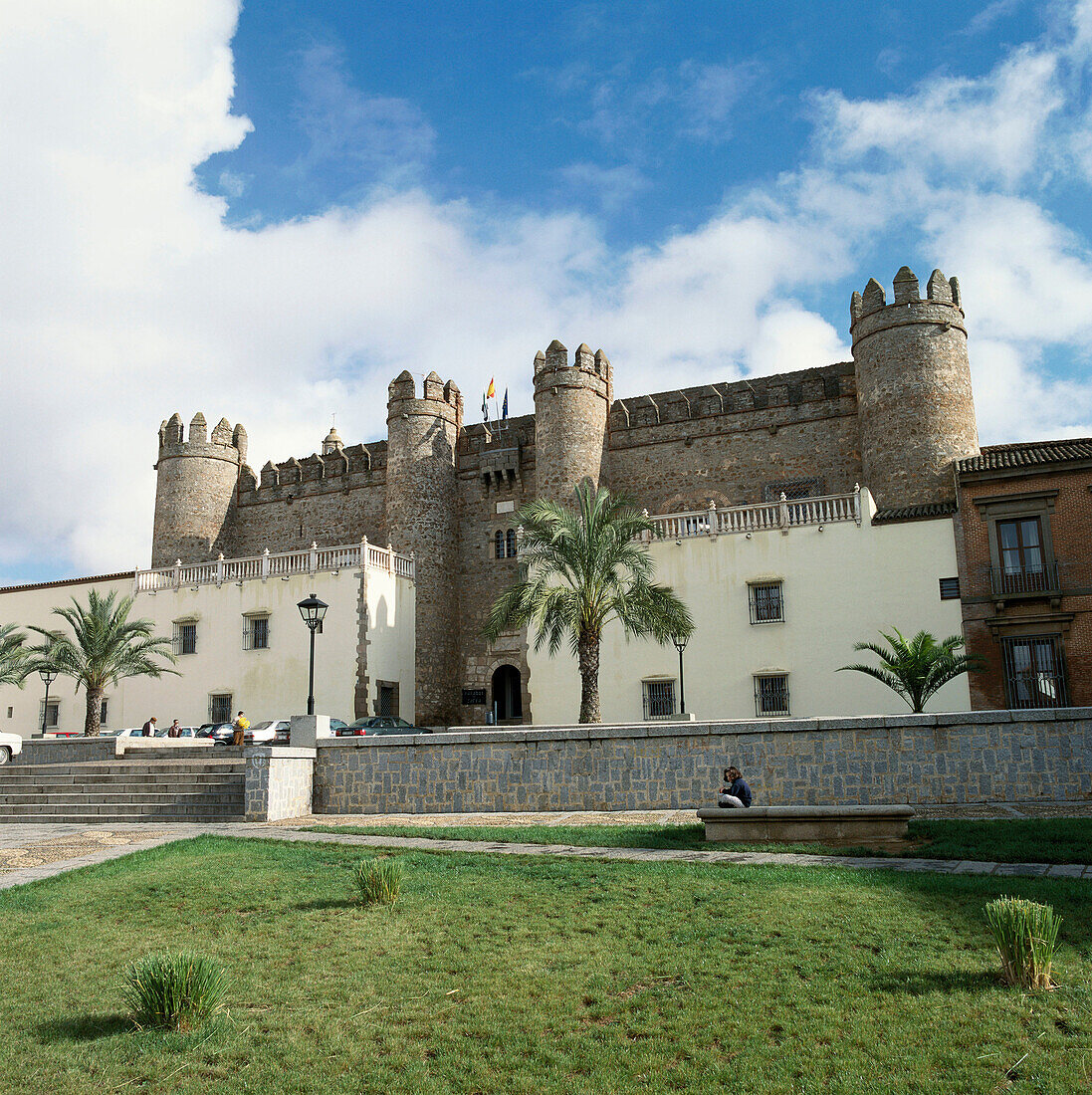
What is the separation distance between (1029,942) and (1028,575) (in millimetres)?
18865

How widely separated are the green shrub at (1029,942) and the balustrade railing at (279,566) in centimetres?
2605

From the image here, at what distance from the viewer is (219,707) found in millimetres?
31109

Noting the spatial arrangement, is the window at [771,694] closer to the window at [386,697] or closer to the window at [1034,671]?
the window at [1034,671]

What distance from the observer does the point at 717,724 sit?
47.3ft

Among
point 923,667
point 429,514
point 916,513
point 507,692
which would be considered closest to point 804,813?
point 923,667

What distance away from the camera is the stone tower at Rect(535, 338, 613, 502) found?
3178 centimetres

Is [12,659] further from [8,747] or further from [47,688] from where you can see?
[8,747]

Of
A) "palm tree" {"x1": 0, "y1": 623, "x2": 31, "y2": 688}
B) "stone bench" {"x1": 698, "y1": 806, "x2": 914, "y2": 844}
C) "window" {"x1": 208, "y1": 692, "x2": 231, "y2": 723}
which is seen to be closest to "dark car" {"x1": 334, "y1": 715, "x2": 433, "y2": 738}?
"window" {"x1": 208, "y1": 692, "x2": 231, "y2": 723}

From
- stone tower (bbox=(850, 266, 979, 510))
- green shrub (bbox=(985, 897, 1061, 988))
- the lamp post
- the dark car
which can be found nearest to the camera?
green shrub (bbox=(985, 897, 1061, 988))

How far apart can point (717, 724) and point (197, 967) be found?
9963mm

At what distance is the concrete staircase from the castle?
448 inches

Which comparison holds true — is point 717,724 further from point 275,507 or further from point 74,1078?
point 275,507

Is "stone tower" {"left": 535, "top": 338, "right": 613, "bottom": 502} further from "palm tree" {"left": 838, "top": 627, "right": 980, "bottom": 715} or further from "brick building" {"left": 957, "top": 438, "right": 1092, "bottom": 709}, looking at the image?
"palm tree" {"left": 838, "top": 627, "right": 980, "bottom": 715}

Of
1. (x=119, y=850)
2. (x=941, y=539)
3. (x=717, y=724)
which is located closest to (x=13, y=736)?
(x=119, y=850)
